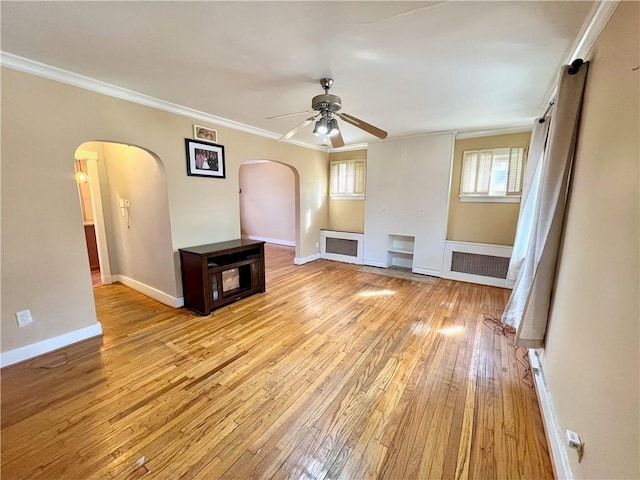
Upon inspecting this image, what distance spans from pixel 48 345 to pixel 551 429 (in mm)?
3991

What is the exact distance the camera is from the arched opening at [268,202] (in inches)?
284

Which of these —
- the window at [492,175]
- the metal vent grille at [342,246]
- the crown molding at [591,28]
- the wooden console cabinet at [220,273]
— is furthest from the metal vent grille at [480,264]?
the wooden console cabinet at [220,273]

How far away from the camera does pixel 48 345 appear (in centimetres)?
243

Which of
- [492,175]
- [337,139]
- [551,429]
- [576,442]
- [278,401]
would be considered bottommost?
[278,401]

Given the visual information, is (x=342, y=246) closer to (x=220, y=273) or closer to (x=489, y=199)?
(x=489, y=199)

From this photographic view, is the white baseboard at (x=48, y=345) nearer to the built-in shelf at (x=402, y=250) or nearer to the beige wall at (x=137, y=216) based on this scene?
the beige wall at (x=137, y=216)

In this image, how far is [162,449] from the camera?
1496 mm

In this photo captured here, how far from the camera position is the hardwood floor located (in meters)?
1.43

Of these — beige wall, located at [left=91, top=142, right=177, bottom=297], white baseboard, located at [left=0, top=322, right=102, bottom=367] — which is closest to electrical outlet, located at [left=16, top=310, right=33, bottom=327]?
white baseboard, located at [left=0, top=322, right=102, bottom=367]

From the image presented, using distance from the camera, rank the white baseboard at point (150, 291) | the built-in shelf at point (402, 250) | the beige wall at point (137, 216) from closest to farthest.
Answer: the beige wall at point (137, 216)
the white baseboard at point (150, 291)
the built-in shelf at point (402, 250)

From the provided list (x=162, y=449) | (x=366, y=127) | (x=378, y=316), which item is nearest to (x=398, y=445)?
(x=162, y=449)

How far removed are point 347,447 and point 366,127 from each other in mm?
2514

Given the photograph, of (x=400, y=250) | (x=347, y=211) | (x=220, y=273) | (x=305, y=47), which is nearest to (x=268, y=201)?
(x=347, y=211)

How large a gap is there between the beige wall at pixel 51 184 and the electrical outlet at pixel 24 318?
31mm
